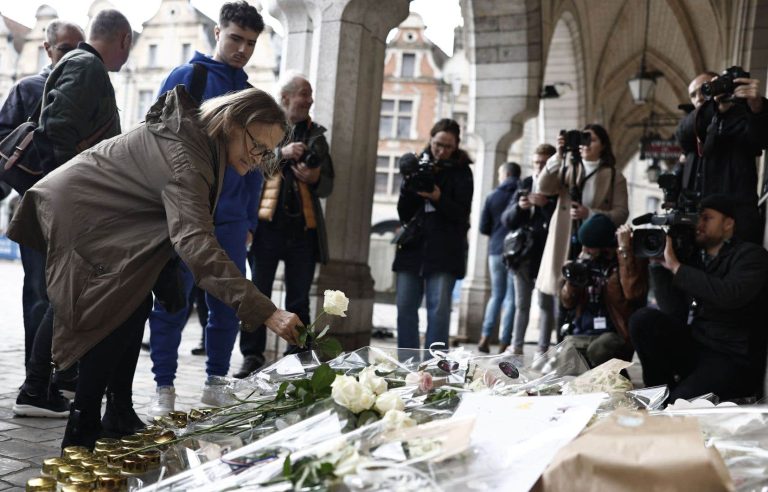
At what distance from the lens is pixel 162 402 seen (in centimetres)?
371

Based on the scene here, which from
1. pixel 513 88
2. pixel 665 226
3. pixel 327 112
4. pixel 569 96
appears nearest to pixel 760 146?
pixel 665 226

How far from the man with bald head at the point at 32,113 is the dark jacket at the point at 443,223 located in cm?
218

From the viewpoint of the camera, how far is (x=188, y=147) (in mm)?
2721

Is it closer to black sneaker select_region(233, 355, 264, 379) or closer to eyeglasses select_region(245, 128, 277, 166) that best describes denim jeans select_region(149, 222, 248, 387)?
black sneaker select_region(233, 355, 264, 379)

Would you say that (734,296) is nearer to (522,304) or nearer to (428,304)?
(428,304)

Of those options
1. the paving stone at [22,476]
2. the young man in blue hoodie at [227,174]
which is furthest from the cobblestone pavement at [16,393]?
the young man in blue hoodie at [227,174]

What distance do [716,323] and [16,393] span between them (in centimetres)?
342

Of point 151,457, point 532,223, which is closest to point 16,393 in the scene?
point 151,457

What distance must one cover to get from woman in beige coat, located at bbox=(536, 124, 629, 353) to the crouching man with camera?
1663mm

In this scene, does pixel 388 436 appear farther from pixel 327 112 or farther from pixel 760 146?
pixel 327 112

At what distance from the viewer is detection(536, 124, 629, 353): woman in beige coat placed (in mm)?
5793

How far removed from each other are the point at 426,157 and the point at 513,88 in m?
4.59

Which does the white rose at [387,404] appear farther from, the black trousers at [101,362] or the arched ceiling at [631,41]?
the arched ceiling at [631,41]

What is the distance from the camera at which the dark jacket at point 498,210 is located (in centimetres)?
748
